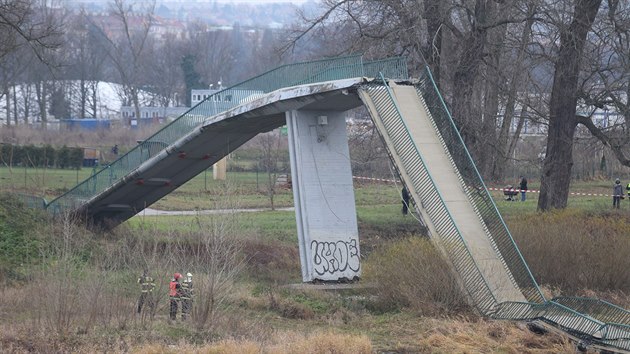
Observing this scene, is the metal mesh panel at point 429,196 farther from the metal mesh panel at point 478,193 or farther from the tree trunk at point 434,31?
the tree trunk at point 434,31

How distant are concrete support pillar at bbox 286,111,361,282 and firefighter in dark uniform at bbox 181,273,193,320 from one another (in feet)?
25.1

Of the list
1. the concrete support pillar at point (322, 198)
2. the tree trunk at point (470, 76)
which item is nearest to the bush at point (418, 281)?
the concrete support pillar at point (322, 198)

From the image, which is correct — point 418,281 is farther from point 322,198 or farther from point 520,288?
point 322,198

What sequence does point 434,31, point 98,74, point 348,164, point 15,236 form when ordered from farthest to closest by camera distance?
point 98,74, point 434,31, point 15,236, point 348,164

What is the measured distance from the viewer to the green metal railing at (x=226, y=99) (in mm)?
28859

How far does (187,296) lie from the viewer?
22.7 m

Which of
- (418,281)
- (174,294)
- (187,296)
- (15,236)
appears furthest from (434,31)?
(187,296)

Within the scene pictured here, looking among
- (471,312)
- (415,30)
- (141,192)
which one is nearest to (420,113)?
(471,312)

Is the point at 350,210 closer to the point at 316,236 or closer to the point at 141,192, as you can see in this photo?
the point at 316,236

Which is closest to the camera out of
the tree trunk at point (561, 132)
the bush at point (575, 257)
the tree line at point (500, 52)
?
the bush at point (575, 257)

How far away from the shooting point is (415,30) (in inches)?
1497

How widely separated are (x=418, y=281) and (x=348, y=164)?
633 centimetres

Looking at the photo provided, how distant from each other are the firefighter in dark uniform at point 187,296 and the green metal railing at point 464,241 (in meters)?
6.65

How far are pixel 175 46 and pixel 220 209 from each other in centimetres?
12567
